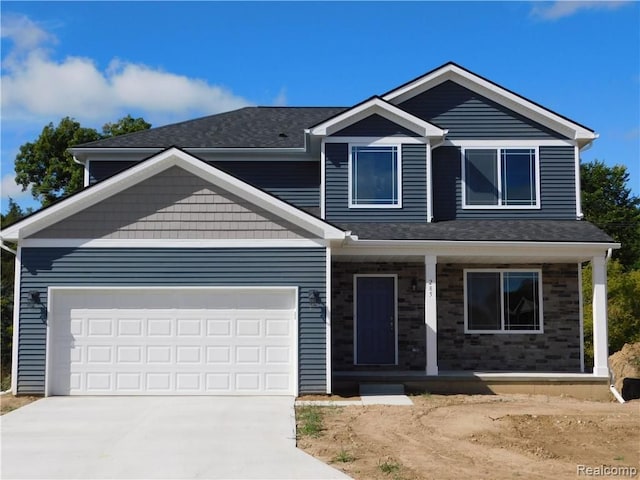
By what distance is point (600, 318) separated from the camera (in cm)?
1528

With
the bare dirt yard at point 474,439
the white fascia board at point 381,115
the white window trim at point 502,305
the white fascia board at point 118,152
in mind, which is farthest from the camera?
the white fascia board at point 118,152

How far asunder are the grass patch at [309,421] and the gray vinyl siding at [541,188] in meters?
6.48

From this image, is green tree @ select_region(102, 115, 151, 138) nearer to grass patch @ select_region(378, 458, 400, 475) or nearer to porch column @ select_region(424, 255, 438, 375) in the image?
porch column @ select_region(424, 255, 438, 375)

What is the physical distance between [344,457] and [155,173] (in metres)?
7.11

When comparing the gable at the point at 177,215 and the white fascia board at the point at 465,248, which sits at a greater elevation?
the gable at the point at 177,215

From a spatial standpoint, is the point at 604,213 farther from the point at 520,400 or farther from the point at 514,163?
the point at 520,400

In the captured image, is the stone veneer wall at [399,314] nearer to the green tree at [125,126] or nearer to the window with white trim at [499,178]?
the window with white trim at [499,178]

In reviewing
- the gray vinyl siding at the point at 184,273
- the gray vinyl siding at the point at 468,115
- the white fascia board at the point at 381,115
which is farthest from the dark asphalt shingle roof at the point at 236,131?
the gray vinyl siding at the point at 184,273

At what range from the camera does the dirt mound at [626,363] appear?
66.0 feet

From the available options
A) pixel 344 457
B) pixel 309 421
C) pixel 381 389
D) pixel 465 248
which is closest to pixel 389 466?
pixel 344 457

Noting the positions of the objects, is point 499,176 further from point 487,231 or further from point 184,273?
point 184,273

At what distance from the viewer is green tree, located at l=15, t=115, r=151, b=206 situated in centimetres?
3597

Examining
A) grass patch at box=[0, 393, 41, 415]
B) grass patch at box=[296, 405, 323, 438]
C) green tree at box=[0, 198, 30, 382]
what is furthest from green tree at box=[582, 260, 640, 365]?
green tree at box=[0, 198, 30, 382]

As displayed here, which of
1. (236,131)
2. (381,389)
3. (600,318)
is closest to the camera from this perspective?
(381,389)
